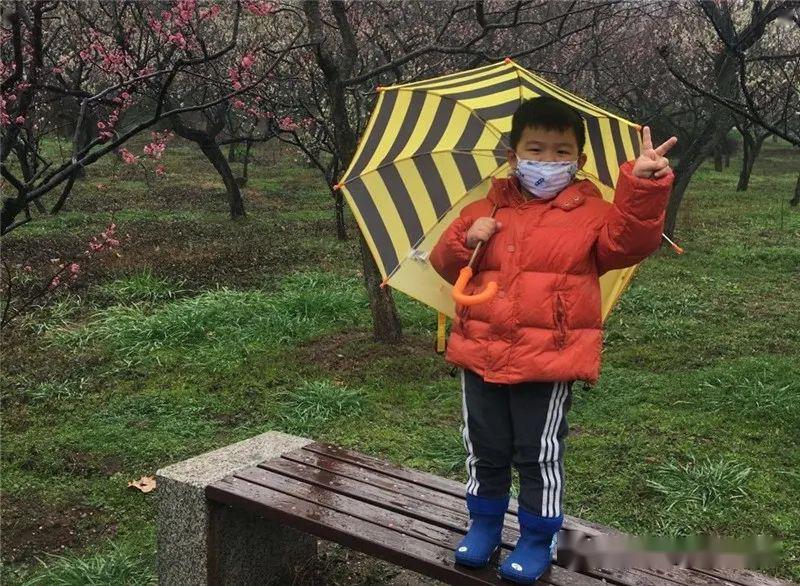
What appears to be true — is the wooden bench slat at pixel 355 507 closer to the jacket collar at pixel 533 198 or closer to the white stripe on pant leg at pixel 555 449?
the white stripe on pant leg at pixel 555 449

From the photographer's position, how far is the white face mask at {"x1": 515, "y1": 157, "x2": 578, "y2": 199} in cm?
246

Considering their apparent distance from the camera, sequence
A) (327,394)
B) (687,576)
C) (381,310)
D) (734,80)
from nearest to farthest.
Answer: (687,576) → (327,394) → (381,310) → (734,80)

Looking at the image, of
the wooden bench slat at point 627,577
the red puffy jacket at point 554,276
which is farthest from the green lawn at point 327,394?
the red puffy jacket at point 554,276

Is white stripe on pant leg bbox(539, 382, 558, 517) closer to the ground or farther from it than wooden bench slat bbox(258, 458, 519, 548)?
farther from it

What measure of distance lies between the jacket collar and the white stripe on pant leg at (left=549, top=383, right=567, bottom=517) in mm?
569

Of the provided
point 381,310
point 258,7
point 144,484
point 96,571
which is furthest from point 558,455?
point 258,7

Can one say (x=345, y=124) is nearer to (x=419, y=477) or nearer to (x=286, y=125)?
(x=419, y=477)

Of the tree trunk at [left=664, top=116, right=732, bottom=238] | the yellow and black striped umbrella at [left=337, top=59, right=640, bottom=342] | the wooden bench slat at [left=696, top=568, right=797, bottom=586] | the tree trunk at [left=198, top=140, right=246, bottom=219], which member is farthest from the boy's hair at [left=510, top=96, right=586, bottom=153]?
the tree trunk at [left=198, top=140, right=246, bottom=219]

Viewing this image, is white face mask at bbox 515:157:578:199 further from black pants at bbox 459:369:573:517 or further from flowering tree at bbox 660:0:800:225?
flowering tree at bbox 660:0:800:225

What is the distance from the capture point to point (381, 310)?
6.76 meters

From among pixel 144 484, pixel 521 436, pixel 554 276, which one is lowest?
pixel 144 484

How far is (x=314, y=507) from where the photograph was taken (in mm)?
2963

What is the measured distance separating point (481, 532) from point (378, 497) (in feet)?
1.95

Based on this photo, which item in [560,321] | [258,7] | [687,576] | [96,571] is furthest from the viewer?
[258,7]
